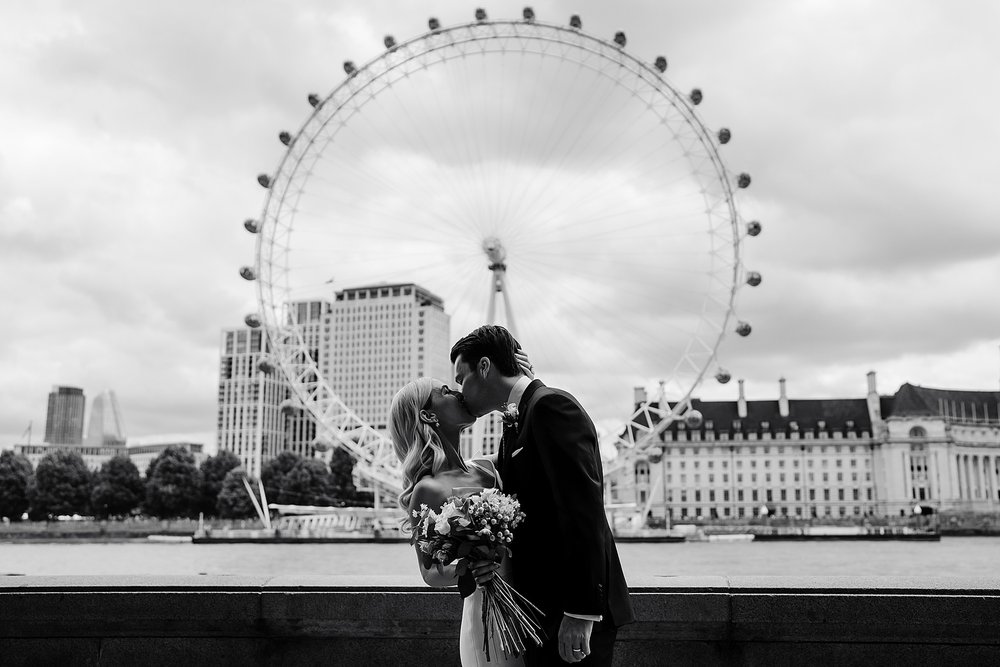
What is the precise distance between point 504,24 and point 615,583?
107 feet

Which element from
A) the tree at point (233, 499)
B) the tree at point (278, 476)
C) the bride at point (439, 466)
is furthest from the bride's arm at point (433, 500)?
the tree at point (278, 476)

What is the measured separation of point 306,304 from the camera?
15600 cm

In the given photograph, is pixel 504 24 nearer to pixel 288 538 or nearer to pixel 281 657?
pixel 281 657

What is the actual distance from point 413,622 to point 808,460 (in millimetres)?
125220

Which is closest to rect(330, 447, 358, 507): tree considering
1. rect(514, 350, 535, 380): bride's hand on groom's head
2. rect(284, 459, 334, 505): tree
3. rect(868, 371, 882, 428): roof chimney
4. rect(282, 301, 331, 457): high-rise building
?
rect(284, 459, 334, 505): tree

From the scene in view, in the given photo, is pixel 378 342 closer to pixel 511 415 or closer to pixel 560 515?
pixel 511 415

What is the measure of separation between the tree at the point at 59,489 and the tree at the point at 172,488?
19.7 feet

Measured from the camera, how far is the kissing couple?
3.54 m

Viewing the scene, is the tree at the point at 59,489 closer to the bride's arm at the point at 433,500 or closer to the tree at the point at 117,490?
the tree at the point at 117,490

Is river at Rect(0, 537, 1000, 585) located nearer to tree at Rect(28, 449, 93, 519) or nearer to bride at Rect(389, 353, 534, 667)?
bride at Rect(389, 353, 534, 667)

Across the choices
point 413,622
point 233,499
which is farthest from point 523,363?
point 233,499

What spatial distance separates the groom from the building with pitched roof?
120m

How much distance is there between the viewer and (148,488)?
91062 mm

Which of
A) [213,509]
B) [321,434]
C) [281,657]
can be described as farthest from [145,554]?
[281,657]
